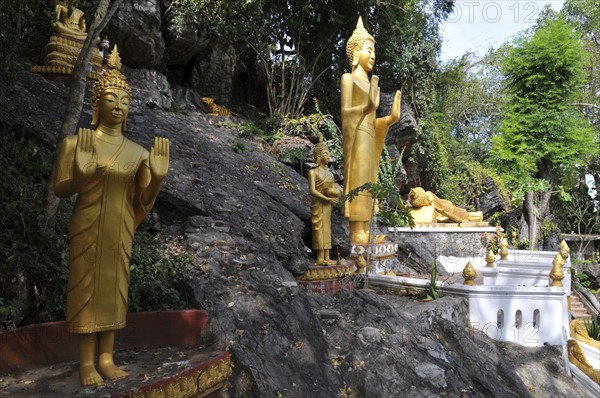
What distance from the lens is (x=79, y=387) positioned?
3.03 metres

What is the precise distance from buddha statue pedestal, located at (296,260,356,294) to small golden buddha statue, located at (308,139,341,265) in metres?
0.31

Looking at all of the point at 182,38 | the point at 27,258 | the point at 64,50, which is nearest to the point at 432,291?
the point at 27,258

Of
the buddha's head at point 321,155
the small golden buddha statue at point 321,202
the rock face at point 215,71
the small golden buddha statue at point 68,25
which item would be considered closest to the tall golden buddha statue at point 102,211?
the small golden buddha statue at point 321,202

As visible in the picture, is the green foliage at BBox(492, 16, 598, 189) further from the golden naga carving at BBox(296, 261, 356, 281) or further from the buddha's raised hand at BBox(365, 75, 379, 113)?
the golden naga carving at BBox(296, 261, 356, 281)

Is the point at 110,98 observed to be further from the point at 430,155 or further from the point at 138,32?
the point at 430,155

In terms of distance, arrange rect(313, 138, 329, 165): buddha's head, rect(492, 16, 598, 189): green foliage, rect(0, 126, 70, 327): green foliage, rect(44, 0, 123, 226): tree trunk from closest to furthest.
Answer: rect(0, 126, 70, 327): green foliage, rect(44, 0, 123, 226): tree trunk, rect(313, 138, 329, 165): buddha's head, rect(492, 16, 598, 189): green foliage

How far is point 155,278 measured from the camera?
4.80m

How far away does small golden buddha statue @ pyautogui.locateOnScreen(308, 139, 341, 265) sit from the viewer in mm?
7656

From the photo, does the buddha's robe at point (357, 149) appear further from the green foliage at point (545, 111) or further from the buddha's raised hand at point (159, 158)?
the green foliage at point (545, 111)

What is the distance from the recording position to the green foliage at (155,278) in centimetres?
459

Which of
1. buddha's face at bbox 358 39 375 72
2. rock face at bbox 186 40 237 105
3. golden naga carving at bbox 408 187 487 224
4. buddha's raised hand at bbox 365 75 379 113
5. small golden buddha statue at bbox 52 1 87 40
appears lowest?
golden naga carving at bbox 408 187 487 224

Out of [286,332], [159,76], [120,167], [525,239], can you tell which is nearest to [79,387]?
[120,167]

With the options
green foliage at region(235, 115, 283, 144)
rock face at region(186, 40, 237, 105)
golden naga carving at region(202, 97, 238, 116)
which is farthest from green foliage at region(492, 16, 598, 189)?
rock face at region(186, 40, 237, 105)

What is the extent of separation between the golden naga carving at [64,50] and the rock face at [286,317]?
1.09 metres
